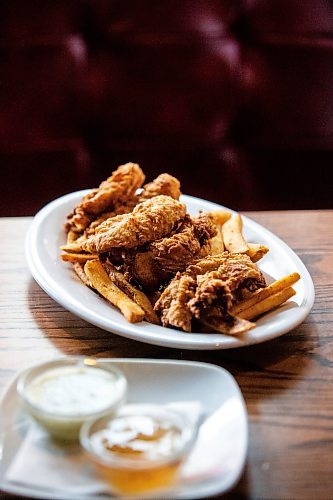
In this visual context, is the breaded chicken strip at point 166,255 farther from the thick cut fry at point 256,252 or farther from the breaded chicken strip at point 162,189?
the breaded chicken strip at point 162,189

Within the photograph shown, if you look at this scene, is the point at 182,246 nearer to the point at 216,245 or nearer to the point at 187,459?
the point at 216,245

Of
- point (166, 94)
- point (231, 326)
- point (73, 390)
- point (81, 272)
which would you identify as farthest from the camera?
point (166, 94)

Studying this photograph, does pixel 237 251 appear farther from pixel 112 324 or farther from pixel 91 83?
pixel 91 83

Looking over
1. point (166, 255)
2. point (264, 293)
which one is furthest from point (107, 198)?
point (264, 293)

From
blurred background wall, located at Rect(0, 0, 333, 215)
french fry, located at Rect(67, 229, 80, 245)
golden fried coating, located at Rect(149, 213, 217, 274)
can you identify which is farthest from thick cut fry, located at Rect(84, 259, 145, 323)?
blurred background wall, located at Rect(0, 0, 333, 215)

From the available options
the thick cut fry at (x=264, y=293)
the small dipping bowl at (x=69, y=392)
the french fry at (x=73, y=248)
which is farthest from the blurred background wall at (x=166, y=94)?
the small dipping bowl at (x=69, y=392)

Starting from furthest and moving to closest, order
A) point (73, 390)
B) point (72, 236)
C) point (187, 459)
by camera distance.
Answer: point (72, 236) → point (73, 390) → point (187, 459)
